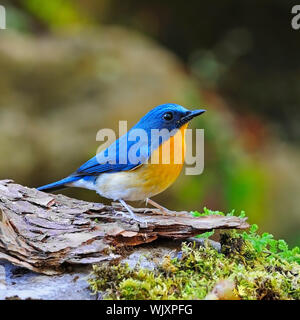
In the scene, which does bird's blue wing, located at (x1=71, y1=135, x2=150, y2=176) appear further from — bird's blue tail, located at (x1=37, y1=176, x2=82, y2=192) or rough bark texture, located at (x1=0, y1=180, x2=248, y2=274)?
rough bark texture, located at (x1=0, y1=180, x2=248, y2=274)

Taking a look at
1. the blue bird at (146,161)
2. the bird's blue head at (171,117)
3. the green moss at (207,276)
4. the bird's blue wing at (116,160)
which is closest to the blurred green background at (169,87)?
the bird's blue wing at (116,160)

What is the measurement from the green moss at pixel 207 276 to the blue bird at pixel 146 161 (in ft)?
2.53

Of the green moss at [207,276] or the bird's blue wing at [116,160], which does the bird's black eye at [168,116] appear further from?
the green moss at [207,276]

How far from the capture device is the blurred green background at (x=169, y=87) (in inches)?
343

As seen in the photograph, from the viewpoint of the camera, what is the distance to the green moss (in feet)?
11.1

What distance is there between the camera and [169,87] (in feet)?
31.5

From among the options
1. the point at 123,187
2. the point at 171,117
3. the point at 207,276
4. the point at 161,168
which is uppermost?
the point at 171,117

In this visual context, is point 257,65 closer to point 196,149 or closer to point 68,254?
point 196,149

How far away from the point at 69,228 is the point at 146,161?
3.32 feet

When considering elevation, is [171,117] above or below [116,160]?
above

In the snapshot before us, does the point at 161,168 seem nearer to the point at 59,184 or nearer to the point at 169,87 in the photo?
the point at 59,184

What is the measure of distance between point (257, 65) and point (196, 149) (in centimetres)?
392

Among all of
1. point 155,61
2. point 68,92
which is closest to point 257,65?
point 155,61

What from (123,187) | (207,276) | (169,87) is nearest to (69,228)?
(123,187)
